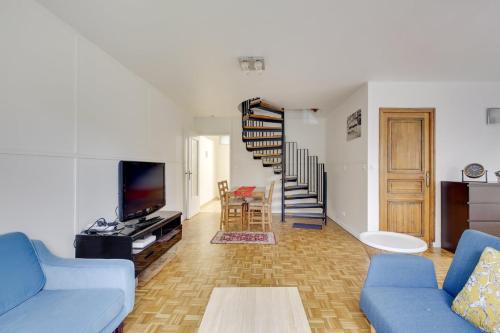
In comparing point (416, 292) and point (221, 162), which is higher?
point (221, 162)

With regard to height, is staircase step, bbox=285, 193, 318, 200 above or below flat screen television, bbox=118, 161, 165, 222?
below

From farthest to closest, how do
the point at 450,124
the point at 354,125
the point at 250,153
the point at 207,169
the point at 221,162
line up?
the point at 221,162 < the point at 207,169 < the point at 250,153 < the point at 354,125 < the point at 450,124

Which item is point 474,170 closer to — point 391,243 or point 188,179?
point 391,243

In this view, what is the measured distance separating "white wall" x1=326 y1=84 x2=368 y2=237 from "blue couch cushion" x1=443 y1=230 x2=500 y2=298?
2.21m

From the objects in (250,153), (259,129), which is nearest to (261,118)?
(259,129)

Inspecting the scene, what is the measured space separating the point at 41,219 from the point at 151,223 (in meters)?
1.00

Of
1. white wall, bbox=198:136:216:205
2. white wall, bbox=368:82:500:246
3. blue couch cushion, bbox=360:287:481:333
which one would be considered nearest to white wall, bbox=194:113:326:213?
white wall, bbox=198:136:216:205

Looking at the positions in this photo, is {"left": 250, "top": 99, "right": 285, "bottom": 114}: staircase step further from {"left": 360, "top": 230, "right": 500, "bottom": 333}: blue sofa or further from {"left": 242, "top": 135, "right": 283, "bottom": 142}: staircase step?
{"left": 360, "top": 230, "right": 500, "bottom": 333}: blue sofa

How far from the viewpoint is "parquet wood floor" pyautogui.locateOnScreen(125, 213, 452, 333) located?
1.95m

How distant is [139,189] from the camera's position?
9.42 feet

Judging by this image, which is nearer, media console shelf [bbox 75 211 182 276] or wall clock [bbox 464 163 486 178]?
media console shelf [bbox 75 211 182 276]

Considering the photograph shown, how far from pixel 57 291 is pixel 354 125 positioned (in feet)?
14.4

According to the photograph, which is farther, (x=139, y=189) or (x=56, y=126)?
(x=139, y=189)

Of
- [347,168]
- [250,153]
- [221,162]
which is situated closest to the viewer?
[347,168]
